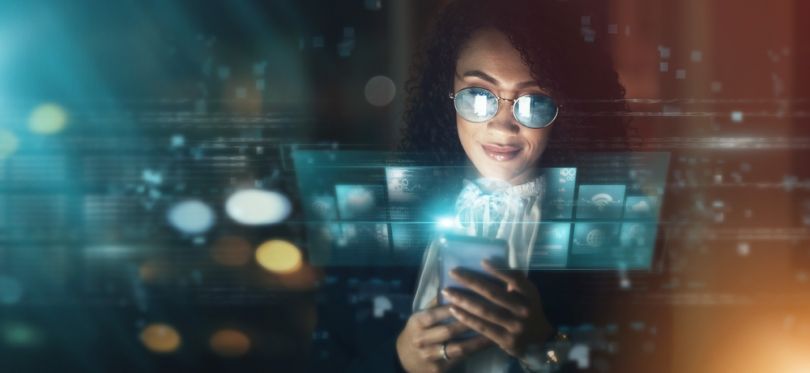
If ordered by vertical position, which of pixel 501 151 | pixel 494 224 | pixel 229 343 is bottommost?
pixel 229 343

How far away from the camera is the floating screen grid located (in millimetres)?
1885

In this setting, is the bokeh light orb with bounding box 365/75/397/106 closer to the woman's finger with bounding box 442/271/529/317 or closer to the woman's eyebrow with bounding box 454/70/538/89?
the woman's eyebrow with bounding box 454/70/538/89

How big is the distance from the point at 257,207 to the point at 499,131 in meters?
0.84

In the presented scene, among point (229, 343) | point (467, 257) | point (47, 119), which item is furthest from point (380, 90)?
point (47, 119)

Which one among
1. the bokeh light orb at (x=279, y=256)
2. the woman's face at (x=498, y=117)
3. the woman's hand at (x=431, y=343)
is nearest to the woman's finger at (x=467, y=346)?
the woman's hand at (x=431, y=343)

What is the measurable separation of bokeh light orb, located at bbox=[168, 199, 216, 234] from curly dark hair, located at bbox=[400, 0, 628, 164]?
2.32ft

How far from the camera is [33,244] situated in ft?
7.09

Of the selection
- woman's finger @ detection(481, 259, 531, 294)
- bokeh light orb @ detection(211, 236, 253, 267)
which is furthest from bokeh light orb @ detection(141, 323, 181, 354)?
woman's finger @ detection(481, 259, 531, 294)

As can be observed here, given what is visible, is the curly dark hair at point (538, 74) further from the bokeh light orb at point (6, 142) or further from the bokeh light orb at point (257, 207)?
the bokeh light orb at point (6, 142)

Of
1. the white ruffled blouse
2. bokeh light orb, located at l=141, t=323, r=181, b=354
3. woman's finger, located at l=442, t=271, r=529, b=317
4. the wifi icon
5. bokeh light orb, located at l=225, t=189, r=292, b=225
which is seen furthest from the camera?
bokeh light orb, located at l=141, t=323, r=181, b=354

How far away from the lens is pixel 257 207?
80.7 inches

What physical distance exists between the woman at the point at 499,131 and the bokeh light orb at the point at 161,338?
0.86 metres

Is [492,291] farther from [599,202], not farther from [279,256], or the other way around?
[279,256]

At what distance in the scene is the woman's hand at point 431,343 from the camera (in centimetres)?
172
